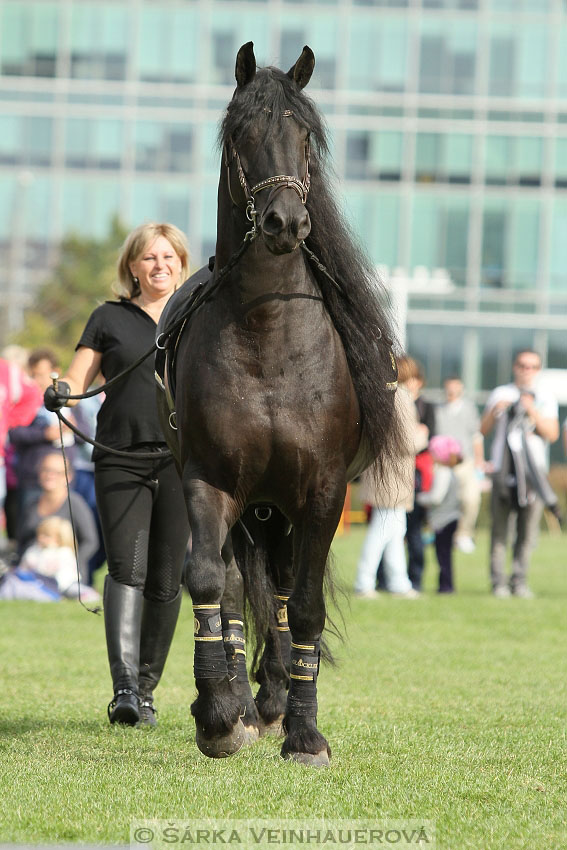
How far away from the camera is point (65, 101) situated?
46.9 m

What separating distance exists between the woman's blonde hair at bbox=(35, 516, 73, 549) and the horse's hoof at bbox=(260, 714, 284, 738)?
23.0 feet

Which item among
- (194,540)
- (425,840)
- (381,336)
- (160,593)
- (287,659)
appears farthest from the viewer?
(160,593)

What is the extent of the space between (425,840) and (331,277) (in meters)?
2.38

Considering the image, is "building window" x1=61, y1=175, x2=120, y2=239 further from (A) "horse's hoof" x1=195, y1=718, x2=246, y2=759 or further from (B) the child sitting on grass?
(A) "horse's hoof" x1=195, y1=718, x2=246, y2=759

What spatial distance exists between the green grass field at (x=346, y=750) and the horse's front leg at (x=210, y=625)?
0.48ft

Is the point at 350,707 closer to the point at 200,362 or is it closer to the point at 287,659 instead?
the point at 287,659

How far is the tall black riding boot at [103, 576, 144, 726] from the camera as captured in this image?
20.9 ft

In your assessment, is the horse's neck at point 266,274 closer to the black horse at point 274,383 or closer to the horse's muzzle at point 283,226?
the black horse at point 274,383

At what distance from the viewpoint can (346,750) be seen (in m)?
5.64

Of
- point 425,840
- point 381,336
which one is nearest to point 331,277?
point 381,336

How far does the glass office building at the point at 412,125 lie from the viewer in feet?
151

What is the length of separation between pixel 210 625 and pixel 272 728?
119cm

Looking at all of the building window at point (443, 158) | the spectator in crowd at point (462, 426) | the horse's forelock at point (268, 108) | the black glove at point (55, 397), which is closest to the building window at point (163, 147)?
the building window at point (443, 158)

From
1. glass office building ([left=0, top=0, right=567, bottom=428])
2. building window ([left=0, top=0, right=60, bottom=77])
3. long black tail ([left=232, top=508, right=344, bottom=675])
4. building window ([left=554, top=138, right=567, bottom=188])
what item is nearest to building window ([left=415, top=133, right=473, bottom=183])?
glass office building ([left=0, top=0, right=567, bottom=428])
